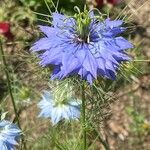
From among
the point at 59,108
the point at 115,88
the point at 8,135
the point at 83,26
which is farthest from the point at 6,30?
the point at 83,26

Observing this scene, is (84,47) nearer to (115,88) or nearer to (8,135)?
(8,135)

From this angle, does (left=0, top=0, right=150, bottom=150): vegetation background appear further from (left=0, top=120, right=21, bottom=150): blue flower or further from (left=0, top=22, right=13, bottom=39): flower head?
(left=0, top=120, right=21, bottom=150): blue flower

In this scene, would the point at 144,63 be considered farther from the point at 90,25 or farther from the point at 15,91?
the point at 90,25

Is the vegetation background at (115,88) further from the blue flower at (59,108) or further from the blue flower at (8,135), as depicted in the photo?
the blue flower at (8,135)

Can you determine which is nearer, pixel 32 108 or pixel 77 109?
pixel 77 109

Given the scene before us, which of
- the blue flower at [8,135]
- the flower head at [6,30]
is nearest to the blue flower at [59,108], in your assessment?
the blue flower at [8,135]

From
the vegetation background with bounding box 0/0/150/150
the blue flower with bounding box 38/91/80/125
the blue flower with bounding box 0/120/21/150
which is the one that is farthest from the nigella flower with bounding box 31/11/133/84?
the vegetation background with bounding box 0/0/150/150

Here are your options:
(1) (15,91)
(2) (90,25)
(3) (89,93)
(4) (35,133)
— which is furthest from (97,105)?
(4) (35,133)

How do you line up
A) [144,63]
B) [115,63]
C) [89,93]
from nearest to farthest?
[115,63]
[89,93]
[144,63]
